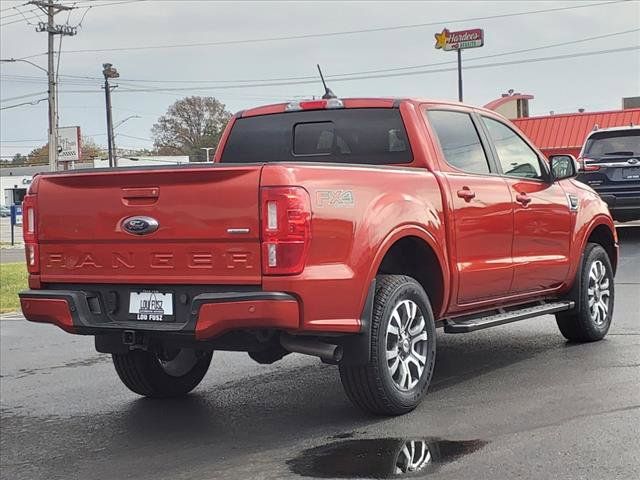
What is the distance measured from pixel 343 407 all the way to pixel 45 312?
6.41 feet

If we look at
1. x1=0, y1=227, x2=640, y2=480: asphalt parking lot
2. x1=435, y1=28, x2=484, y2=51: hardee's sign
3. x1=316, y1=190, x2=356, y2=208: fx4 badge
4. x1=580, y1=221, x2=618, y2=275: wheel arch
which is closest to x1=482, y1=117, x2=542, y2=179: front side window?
x1=580, y1=221, x2=618, y2=275: wheel arch

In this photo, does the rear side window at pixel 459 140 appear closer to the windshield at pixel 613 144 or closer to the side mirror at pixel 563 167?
the side mirror at pixel 563 167

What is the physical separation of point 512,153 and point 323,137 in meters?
1.59

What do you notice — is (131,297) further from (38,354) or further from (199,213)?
(38,354)

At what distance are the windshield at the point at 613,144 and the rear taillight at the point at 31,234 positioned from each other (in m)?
12.1

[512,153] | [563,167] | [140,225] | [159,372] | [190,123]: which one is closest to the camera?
[140,225]

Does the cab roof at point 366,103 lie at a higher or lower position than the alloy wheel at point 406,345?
higher

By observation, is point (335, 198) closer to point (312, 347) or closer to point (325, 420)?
point (312, 347)

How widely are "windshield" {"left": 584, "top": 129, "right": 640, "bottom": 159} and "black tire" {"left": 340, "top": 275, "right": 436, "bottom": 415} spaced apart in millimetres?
11032

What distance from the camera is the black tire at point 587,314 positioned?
7.63m

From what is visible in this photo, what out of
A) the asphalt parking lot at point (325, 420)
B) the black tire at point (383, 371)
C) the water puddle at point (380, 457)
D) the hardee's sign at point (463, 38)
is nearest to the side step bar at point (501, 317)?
the asphalt parking lot at point (325, 420)

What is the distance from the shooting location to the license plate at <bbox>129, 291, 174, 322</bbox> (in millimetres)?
5180

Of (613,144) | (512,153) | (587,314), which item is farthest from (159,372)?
(613,144)

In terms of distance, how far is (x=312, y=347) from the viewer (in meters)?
5.20
